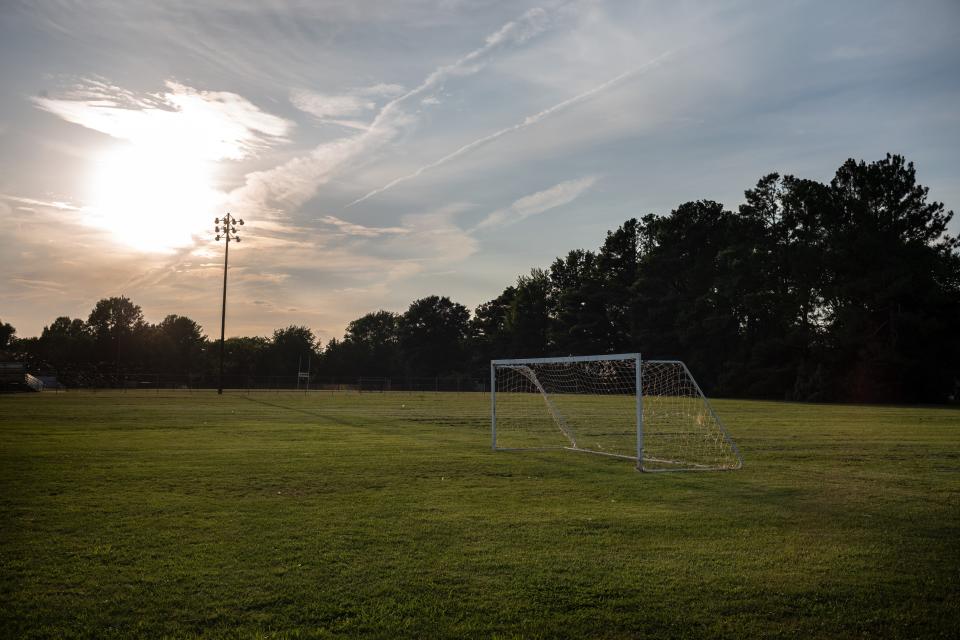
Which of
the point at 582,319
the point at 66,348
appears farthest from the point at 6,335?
the point at 582,319

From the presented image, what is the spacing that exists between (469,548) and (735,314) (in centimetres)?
6330

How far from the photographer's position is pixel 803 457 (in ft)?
48.8

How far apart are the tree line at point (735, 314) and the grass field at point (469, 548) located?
41292 mm

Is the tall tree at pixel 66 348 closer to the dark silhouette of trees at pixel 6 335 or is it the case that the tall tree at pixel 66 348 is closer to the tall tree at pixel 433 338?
the dark silhouette of trees at pixel 6 335

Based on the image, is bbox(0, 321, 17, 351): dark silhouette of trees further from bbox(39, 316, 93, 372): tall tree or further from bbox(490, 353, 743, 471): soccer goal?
bbox(490, 353, 743, 471): soccer goal

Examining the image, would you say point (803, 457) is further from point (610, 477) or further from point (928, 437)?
point (928, 437)

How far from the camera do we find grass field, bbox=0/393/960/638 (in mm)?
5082

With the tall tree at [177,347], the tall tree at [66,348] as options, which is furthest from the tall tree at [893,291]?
the tall tree at [66,348]

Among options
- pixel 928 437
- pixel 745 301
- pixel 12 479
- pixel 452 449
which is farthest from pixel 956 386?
pixel 12 479

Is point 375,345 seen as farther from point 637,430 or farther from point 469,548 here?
point 469,548

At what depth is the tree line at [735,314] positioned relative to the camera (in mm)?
49562

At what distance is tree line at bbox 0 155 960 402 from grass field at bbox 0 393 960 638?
41292 mm

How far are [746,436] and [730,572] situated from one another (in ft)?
49.1

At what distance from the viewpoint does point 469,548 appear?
273 inches
